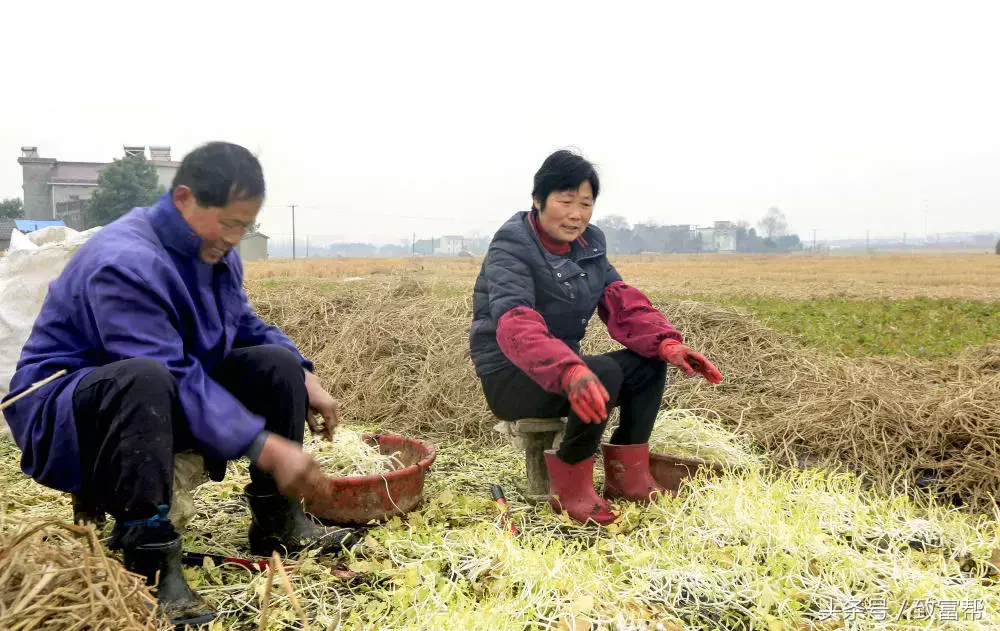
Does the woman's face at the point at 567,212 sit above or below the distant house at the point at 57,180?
below

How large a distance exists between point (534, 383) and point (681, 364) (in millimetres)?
621

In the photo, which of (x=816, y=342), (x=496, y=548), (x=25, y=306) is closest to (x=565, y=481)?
(x=496, y=548)

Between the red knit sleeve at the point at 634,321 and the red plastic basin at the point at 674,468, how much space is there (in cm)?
53

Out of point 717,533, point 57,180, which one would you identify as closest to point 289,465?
point 717,533

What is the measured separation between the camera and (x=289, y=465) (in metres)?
2.09

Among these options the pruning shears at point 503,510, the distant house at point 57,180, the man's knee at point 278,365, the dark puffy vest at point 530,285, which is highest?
the distant house at point 57,180

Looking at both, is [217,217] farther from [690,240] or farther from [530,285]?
[690,240]

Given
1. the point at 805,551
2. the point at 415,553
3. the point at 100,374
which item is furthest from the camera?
the point at 415,553

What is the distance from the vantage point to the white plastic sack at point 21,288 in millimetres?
4414

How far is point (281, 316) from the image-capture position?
286 inches

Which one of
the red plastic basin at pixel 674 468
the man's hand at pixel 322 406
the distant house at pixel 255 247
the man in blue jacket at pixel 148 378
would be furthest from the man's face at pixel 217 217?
the distant house at pixel 255 247

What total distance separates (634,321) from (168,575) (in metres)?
2.13

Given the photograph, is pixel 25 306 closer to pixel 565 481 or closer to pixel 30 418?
pixel 30 418

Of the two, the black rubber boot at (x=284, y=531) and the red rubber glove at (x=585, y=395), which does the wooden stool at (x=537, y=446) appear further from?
the black rubber boot at (x=284, y=531)
